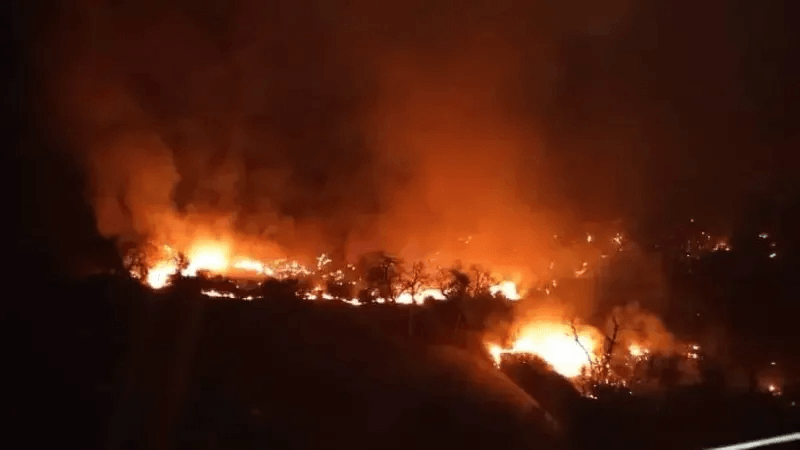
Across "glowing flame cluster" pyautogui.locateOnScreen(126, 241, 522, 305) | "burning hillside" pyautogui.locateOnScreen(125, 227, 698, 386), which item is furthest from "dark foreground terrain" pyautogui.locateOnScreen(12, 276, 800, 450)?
"burning hillside" pyautogui.locateOnScreen(125, 227, 698, 386)

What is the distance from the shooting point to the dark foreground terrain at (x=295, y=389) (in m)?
15.6

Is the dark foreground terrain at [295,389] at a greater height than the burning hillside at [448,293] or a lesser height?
lesser

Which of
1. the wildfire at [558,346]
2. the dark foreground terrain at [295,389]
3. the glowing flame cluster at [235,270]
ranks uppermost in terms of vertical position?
the glowing flame cluster at [235,270]

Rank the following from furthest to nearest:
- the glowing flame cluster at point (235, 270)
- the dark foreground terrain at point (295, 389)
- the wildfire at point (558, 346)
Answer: the glowing flame cluster at point (235, 270), the wildfire at point (558, 346), the dark foreground terrain at point (295, 389)

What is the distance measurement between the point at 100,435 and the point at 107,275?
654cm

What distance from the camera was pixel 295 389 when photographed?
16.7m

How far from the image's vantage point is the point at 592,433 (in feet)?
54.9

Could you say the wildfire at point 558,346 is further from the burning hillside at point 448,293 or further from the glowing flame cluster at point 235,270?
the glowing flame cluster at point 235,270

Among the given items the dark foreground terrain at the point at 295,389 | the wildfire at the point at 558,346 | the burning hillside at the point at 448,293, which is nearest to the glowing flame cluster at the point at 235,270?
the burning hillside at the point at 448,293

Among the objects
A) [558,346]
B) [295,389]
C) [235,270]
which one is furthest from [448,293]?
[295,389]

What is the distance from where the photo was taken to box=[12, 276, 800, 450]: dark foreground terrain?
15586 millimetres

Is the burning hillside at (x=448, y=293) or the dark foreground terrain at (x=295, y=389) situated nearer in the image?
the dark foreground terrain at (x=295, y=389)

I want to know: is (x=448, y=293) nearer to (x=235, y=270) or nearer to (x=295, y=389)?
(x=235, y=270)

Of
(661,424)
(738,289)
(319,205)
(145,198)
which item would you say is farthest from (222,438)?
(738,289)
